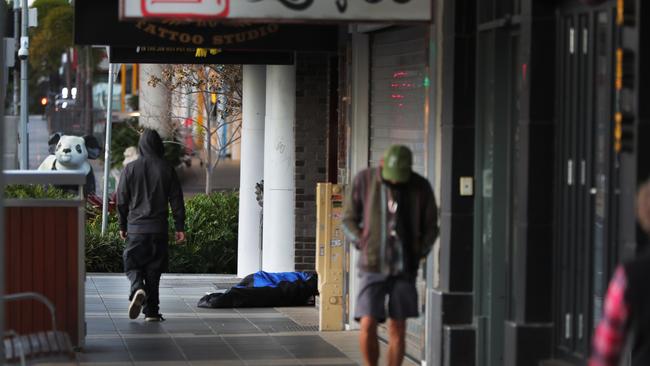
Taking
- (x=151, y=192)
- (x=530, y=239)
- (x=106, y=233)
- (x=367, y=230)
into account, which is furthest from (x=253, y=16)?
(x=106, y=233)

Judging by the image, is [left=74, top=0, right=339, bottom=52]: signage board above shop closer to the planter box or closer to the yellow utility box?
the yellow utility box

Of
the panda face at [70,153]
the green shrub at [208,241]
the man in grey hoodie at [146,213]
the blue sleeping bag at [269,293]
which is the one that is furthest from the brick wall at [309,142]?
the panda face at [70,153]

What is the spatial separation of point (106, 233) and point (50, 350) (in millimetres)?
10606

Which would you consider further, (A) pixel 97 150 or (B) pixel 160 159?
(A) pixel 97 150

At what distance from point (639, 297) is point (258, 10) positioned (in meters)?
4.49

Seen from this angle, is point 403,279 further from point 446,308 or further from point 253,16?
point 253,16

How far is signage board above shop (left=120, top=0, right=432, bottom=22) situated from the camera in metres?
8.77

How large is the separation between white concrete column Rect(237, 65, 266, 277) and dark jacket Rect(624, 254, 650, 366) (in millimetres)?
12116

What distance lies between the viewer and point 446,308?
9.50 metres

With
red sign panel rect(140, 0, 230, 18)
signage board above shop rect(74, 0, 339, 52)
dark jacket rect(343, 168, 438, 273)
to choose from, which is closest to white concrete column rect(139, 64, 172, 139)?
signage board above shop rect(74, 0, 339, 52)

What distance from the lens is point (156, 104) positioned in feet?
98.9

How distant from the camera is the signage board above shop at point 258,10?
8.77 metres

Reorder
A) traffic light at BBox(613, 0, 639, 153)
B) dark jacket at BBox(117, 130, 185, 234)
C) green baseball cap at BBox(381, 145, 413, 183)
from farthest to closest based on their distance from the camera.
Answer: dark jacket at BBox(117, 130, 185, 234), green baseball cap at BBox(381, 145, 413, 183), traffic light at BBox(613, 0, 639, 153)

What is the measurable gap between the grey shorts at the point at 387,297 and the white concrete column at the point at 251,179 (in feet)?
27.9
